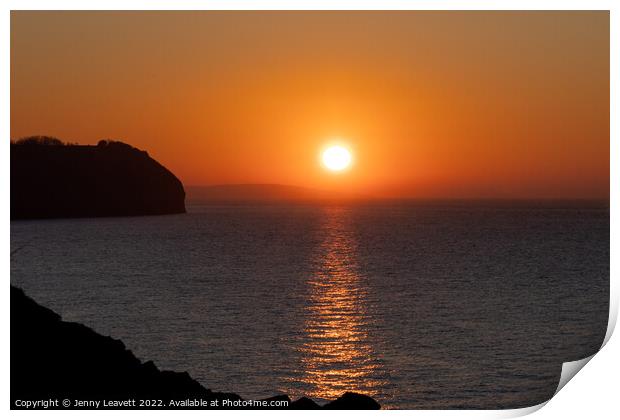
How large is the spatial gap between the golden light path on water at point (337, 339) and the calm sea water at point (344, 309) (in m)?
0.08

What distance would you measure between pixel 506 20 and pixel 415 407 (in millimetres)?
12748

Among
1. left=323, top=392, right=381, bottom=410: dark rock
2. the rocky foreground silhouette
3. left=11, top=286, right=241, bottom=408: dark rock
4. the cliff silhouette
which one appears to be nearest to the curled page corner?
the rocky foreground silhouette

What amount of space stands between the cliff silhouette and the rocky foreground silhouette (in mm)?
54017

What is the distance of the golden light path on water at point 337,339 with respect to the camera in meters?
19.5

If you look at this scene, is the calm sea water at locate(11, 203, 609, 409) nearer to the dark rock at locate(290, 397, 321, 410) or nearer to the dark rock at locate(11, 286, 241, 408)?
the dark rock at locate(290, 397, 321, 410)

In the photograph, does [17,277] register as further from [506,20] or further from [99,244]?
[506,20]

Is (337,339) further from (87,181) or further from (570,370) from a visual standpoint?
(87,181)

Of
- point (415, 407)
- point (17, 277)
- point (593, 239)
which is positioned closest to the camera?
point (415, 407)

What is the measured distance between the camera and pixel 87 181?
283 feet

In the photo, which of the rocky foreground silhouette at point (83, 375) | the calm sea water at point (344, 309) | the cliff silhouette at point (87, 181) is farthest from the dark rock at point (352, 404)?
the cliff silhouette at point (87, 181)

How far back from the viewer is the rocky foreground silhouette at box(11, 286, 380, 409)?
1376 cm

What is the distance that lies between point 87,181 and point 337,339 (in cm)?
6691
